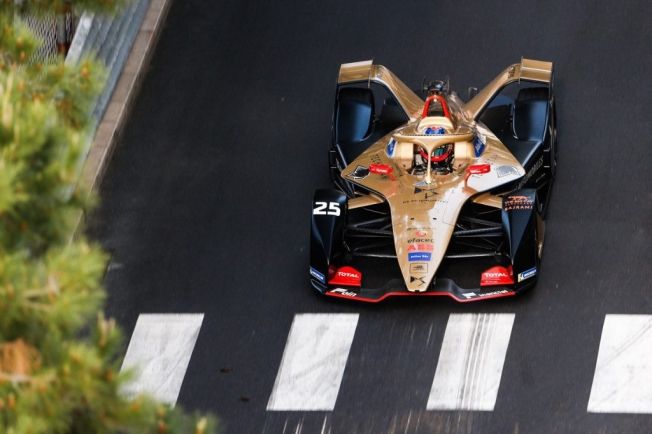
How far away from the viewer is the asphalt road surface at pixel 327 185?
13922mm

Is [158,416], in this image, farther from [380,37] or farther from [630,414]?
[380,37]

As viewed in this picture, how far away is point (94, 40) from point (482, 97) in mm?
5017

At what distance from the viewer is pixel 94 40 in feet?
60.2

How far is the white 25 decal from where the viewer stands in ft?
49.3

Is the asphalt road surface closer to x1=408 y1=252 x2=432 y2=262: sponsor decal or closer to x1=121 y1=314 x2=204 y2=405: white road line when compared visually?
x1=121 y1=314 x2=204 y2=405: white road line

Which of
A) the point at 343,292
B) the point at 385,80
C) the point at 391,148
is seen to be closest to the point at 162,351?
the point at 343,292

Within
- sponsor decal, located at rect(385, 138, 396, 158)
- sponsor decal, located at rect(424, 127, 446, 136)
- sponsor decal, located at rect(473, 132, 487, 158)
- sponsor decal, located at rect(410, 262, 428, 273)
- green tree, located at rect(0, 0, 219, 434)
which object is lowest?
sponsor decal, located at rect(410, 262, 428, 273)

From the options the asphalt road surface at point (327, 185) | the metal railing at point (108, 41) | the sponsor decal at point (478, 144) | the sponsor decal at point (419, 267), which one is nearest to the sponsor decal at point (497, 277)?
the asphalt road surface at point (327, 185)

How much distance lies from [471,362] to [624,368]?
1449 mm

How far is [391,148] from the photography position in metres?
15.9

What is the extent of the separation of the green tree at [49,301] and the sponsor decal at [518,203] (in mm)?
7029

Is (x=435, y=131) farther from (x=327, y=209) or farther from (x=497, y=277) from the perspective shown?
(x=497, y=277)

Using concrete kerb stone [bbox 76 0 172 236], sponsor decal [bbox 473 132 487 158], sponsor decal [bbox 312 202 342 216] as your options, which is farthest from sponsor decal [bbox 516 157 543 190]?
concrete kerb stone [bbox 76 0 172 236]

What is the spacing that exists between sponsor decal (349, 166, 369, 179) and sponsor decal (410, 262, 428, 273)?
1.53m
